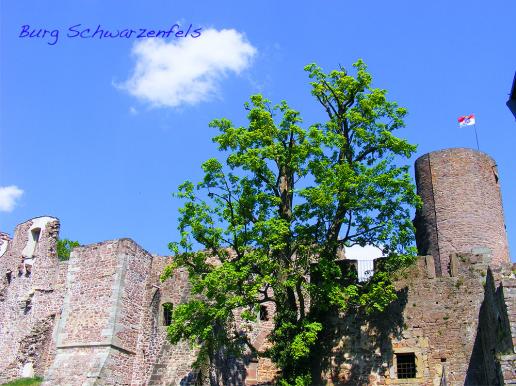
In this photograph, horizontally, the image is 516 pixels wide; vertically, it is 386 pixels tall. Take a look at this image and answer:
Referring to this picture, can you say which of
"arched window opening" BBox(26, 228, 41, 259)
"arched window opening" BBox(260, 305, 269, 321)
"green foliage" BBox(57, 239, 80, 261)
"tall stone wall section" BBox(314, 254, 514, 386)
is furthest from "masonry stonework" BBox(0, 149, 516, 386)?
"green foliage" BBox(57, 239, 80, 261)

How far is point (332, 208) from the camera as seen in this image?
2075cm

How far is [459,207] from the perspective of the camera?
Result: 75.3 feet

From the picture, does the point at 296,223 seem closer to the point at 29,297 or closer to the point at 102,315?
the point at 102,315

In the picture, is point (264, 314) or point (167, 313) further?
point (167, 313)

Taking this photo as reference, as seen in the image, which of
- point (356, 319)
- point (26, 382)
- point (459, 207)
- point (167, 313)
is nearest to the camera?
point (356, 319)

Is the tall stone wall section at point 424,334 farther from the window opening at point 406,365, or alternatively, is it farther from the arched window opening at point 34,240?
the arched window opening at point 34,240

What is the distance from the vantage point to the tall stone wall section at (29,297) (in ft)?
96.3

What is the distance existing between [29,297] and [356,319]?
18.6 metres

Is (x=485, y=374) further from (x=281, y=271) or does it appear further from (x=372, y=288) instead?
(x=281, y=271)

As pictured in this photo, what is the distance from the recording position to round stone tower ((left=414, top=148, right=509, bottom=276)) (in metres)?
22.6

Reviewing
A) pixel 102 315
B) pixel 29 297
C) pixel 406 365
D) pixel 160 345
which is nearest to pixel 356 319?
pixel 406 365

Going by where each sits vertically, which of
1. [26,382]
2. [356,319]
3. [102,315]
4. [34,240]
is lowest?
[26,382]

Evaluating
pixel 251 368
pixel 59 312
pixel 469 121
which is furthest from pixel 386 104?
pixel 59 312

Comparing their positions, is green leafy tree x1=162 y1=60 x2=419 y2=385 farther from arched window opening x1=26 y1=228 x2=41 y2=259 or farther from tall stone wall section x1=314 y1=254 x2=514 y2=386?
arched window opening x1=26 y1=228 x2=41 y2=259
